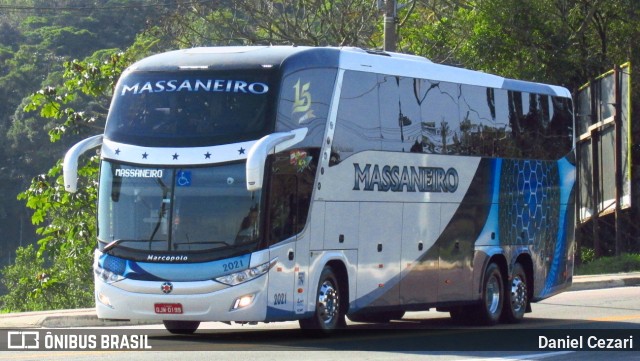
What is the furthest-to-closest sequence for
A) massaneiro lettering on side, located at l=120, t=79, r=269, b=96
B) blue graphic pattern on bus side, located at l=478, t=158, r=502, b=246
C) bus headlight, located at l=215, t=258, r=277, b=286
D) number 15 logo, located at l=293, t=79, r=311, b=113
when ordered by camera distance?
blue graphic pattern on bus side, located at l=478, t=158, r=502, b=246
number 15 logo, located at l=293, t=79, r=311, b=113
massaneiro lettering on side, located at l=120, t=79, r=269, b=96
bus headlight, located at l=215, t=258, r=277, b=286

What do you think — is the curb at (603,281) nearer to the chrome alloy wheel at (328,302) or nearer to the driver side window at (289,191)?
the chrome alloy wheel at (328,302)

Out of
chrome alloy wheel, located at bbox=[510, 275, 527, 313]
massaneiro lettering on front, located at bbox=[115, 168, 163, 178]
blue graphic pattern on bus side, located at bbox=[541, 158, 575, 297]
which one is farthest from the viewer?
blue graphic pattern on bus side, located at bbox=[541, 158, 575, 297]

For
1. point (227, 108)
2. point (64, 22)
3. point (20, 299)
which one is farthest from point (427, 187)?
point (64, 22)

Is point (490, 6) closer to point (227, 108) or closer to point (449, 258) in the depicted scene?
point (449, 258)

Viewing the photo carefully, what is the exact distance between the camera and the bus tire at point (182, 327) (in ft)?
50.1

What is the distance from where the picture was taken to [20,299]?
132 feet

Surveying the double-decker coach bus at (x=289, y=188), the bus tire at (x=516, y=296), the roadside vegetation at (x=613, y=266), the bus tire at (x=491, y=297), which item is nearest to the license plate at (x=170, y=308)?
the double-decker coach bus at (x=289, y=188)

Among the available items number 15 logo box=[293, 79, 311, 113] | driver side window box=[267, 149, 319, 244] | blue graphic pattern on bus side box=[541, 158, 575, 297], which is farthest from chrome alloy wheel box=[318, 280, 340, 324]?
blue graphic pattern on bus side box=[541, 158, 575, 297]

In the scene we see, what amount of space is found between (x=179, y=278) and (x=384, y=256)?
347 centimetres

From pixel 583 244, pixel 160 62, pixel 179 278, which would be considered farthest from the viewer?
pixel 583 244

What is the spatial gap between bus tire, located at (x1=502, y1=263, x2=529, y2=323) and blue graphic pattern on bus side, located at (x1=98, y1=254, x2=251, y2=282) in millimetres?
6453

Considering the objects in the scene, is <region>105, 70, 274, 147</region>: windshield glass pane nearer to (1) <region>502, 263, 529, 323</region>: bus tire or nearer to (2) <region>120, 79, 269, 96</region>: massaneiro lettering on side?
(2) <region>120, 79, 269, 96</region>: massaneiro lettering on side

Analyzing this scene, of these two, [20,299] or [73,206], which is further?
[20,299]

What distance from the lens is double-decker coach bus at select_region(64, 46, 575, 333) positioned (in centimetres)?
1377
